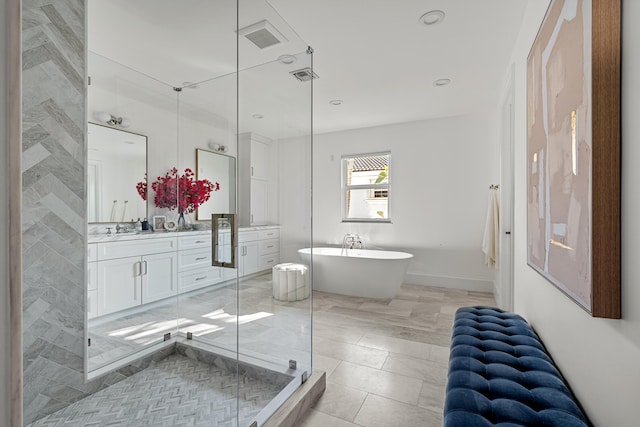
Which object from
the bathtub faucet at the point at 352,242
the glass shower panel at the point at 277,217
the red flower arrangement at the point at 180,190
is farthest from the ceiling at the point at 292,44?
the bathtub faucet at the point at 352,242

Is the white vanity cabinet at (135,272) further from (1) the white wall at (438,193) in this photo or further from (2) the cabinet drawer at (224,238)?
→ (1) the white wall at (438,193)

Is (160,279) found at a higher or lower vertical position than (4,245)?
lower

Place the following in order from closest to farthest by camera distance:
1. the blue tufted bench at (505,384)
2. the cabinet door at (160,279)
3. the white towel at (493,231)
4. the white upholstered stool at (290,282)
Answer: the blue tufted bench at (505,384) < the white upholstered stool at (290,282) < the cabinet door at (160,279) < the white towel at (493,231)

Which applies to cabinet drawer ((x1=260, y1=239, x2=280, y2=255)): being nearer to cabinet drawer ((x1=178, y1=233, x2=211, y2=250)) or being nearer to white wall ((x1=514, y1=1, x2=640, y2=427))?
cabinet drawer ((x1=178, y1=233, x2=211, y2=250))

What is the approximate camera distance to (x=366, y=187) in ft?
17.1

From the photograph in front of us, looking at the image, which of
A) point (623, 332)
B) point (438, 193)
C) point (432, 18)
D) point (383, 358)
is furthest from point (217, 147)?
point (438, 193)

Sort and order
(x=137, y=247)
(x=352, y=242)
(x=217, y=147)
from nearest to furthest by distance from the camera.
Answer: (x=217, y=147), (x=137, y=247), (x=352, y=242)

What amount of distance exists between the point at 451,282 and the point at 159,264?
3.97m

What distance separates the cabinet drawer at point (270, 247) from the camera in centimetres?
209

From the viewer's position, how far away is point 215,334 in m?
2.31

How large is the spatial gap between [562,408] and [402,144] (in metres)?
4.35

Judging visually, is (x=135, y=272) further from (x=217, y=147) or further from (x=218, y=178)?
(x=217, y=147)

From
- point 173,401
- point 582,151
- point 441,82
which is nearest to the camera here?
point 582,151

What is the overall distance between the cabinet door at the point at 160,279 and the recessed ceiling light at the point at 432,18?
112 inches
